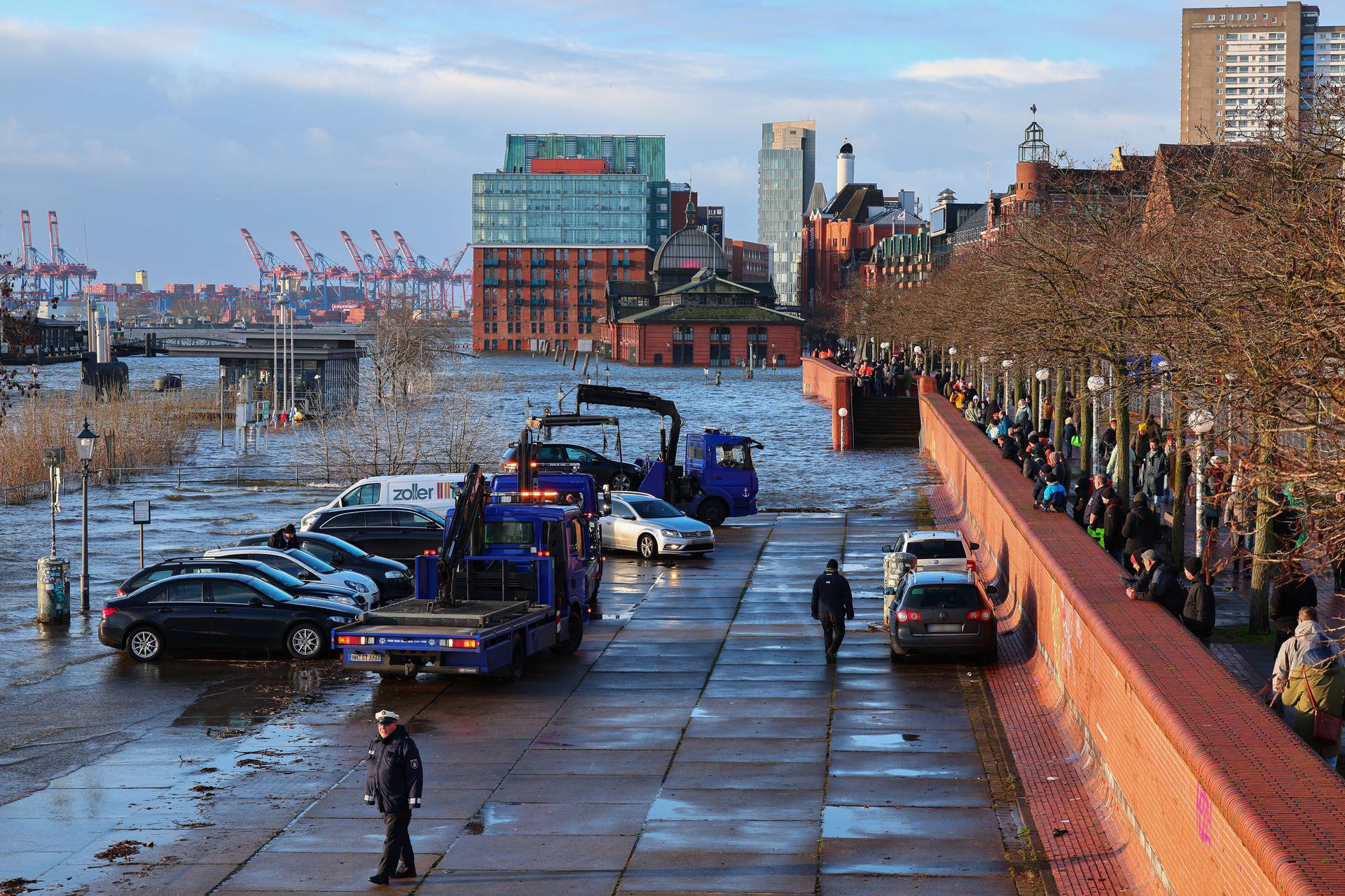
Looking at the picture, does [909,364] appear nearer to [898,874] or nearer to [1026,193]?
[1026,193]

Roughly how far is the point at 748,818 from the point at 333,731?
6256 millimetres

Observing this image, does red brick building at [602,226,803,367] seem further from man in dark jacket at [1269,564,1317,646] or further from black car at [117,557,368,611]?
man in dark jacket at [1269,564,1317,646]

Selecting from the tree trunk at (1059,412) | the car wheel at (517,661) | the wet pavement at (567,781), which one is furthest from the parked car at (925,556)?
the tree trunk at (1059,412)

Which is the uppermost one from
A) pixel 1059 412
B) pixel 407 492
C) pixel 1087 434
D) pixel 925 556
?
pixel 1059 412

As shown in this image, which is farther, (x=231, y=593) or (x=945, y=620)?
(x=231, y=593)

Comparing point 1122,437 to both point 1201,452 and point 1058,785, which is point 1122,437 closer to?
point 1201,452

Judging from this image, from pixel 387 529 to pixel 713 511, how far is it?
1031 centimetres

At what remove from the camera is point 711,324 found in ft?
594

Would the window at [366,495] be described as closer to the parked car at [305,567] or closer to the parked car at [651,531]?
the parked car at [651,531]

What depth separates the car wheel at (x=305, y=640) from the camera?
2294 centimetres

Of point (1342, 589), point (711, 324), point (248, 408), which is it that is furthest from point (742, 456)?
point (711, 324)

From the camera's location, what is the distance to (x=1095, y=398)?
32.4m

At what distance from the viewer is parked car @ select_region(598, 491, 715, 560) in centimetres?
3416

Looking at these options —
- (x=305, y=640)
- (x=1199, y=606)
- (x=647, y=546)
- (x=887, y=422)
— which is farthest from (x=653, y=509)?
(x=887, y=422)
